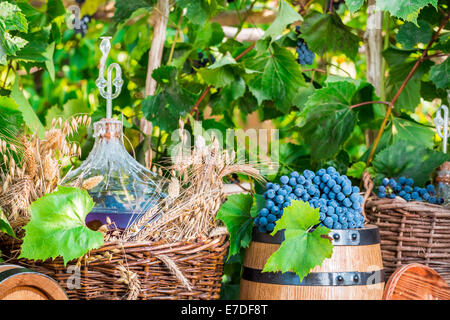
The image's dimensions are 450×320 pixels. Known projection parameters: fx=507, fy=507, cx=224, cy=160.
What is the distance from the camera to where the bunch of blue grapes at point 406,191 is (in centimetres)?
100

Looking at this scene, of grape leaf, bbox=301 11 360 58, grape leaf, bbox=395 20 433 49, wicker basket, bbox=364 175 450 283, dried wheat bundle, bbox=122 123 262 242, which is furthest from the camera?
grape leaf, bbox=301 11 360 58

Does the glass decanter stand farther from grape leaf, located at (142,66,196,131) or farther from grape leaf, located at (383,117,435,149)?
grape leaf, located at (383,117,435,149)

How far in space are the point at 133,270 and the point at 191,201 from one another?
5.9 inches

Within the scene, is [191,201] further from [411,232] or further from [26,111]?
[26,111]

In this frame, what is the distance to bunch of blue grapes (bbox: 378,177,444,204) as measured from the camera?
1003mm

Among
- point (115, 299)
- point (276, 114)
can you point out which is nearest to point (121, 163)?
point (115, 299)

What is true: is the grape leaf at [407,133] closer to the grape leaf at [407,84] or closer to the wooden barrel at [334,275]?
the grape leaf at [407,84]

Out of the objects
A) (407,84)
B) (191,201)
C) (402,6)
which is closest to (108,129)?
(191,201)

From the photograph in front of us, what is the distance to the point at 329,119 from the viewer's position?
1.17m

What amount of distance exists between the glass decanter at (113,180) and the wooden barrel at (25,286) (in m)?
0.18

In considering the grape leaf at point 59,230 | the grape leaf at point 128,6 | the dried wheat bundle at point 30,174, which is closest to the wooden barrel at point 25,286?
the grape leaf at point 59,230

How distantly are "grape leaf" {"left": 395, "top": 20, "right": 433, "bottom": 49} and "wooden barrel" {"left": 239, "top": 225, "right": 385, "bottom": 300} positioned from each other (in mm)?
521

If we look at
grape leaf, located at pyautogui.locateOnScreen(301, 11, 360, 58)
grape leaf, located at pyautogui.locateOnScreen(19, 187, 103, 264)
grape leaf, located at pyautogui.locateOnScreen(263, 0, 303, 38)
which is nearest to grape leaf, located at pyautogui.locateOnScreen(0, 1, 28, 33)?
grape leaf, located at pyautogui.locateOnScreen(19, 187, 103, 264)

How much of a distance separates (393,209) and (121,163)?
0.52 m
